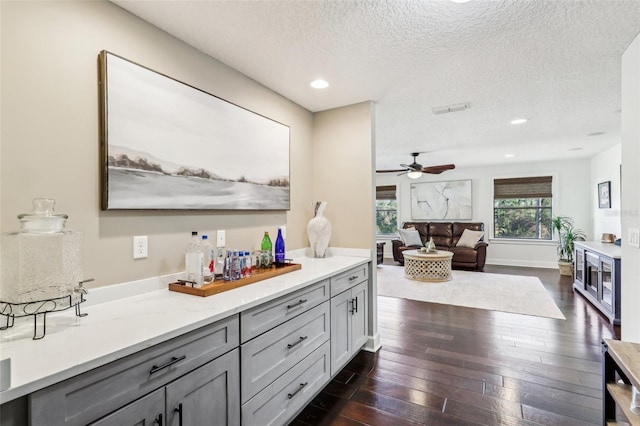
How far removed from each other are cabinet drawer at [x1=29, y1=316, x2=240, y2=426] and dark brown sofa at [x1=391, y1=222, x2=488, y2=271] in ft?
20.7

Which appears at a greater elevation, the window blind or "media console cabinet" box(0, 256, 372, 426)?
the window blind

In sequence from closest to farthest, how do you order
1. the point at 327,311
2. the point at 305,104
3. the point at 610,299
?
the point at 327,311 < the point at 305,104 < the point at 610,299

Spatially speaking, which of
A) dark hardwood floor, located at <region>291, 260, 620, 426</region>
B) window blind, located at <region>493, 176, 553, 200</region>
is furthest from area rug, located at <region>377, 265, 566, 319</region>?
window blind, located at <region>493, 176, 553, 200</region>

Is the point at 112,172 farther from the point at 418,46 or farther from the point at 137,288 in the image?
the point at 418,46

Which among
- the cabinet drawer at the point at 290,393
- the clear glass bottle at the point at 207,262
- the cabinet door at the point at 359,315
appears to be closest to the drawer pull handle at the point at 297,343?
the cabinet drawer at the point at 290,393

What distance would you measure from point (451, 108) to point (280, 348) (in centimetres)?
293

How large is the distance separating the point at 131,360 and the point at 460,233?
738cm

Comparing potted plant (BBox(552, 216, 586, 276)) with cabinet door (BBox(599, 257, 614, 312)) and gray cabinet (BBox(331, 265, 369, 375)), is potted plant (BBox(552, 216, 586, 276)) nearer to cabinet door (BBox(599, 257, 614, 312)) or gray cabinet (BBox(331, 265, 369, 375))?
cabinet door (BBox(599, 257, 614, 312))

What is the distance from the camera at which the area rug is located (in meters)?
4.13

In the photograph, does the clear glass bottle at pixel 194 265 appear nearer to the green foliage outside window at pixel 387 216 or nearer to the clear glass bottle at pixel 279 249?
the clear glass bottle at pixel 279 249

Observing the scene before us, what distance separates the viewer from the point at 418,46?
6.77 ft

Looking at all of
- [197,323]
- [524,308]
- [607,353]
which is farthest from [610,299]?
[197,323]

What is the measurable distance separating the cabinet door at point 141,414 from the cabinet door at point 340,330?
1325mm

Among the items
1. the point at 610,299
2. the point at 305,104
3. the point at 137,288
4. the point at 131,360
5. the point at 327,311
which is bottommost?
the point at 610,299
